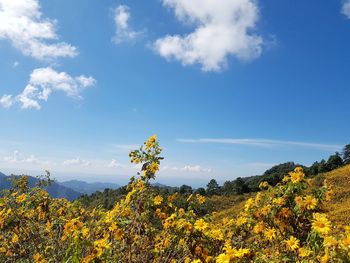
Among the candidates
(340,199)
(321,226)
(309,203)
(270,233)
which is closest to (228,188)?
(340,199)

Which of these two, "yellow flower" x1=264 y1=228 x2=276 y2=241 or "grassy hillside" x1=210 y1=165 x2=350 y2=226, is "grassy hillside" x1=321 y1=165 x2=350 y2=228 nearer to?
"grassy hillside" x1=210 y1=165 x2=350 y2=226

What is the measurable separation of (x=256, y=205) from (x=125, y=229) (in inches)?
65.8

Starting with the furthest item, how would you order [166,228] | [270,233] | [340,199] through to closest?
[340,199], [270,233], [166,228]

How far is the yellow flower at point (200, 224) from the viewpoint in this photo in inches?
175

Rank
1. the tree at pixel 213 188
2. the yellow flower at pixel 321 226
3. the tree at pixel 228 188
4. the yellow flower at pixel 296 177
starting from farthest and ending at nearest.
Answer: the tree at pixel 213 188
the tree at pixel 228 188
the yellow flower at pixel 296 177
the yellow flower at pixel 321 226

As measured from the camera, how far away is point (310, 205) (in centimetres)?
417

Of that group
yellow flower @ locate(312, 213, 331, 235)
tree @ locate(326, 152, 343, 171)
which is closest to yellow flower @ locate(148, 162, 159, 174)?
yellow flower @ locate(312, 213, 331, 235)

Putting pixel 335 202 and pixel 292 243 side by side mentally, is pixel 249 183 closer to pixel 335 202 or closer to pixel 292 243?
pixel 335 202

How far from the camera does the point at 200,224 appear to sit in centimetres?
450

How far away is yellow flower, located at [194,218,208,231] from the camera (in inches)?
175

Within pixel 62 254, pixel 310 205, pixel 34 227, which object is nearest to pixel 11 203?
pixel 34 227

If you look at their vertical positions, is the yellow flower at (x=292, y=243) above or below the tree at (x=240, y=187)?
below

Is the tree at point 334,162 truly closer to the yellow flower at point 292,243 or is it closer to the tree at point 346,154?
the tree at point 346,154

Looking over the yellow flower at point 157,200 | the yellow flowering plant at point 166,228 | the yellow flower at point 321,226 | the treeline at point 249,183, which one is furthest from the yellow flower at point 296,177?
the treeline at point 249,183
